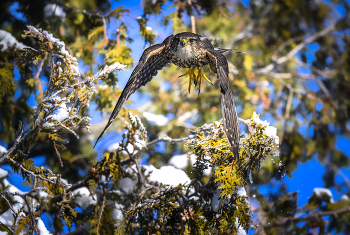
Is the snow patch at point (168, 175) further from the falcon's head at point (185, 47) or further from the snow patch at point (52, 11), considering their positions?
the snow patch at point (52, 11)

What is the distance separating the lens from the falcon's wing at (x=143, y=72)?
126 cm

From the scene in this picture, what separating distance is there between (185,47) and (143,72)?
326 millimetres

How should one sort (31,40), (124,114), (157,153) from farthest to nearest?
(157,153) → (31,40) → (124,114)

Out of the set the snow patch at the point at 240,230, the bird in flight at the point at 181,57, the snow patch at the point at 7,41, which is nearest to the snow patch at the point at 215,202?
the snow patch at the point at 240,230

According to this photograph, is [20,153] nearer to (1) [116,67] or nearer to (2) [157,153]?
(1) [116,67]

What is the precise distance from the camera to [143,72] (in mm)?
1561

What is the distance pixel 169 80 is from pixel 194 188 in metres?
3.90

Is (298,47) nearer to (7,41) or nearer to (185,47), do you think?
(185,47)

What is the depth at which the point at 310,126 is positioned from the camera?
438cm

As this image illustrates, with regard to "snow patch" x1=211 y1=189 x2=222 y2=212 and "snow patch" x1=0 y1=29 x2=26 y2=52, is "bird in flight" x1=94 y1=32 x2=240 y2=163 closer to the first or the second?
"snow patch" x1=211 y1=189 x2=222 y2=212

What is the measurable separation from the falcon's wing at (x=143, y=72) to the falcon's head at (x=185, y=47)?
11 cm

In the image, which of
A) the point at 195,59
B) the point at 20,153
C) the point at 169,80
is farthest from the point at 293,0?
the point at 20,153

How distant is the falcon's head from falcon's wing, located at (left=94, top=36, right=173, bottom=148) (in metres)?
0.11

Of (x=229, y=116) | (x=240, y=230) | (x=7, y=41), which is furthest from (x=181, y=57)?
(x=7, y=41)
